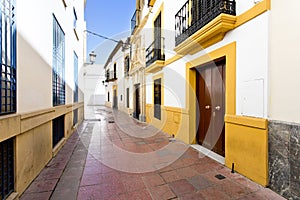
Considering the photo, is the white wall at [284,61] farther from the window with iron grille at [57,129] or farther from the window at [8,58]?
the window with iron grille at [57,129]

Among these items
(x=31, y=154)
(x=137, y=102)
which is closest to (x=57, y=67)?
(x=31, y=154)

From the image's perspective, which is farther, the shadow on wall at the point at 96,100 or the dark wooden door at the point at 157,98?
the shadow on wall at the point at 96,100

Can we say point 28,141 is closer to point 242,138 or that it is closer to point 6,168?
point 6,168

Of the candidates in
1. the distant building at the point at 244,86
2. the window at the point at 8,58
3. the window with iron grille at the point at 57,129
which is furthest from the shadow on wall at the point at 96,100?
the window at the point at 8,58

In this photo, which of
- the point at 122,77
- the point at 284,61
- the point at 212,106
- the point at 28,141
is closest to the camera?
the point at 284,61

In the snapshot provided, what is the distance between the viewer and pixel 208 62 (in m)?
4.06

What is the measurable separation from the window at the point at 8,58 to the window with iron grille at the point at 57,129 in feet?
7.87

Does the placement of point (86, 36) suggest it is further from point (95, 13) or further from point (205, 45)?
point (205, 45)

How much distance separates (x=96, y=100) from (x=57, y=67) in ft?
78.8

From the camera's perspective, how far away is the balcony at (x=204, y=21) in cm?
314

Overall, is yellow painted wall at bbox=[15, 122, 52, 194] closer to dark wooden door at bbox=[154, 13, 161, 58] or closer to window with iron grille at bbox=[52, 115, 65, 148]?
window with iron grille at bbox=[52, 115, 65, 148]

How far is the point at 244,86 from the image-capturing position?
298 centimetres

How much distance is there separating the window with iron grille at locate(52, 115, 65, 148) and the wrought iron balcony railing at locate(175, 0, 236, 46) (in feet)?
14.6

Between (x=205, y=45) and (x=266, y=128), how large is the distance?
7.82 ft
